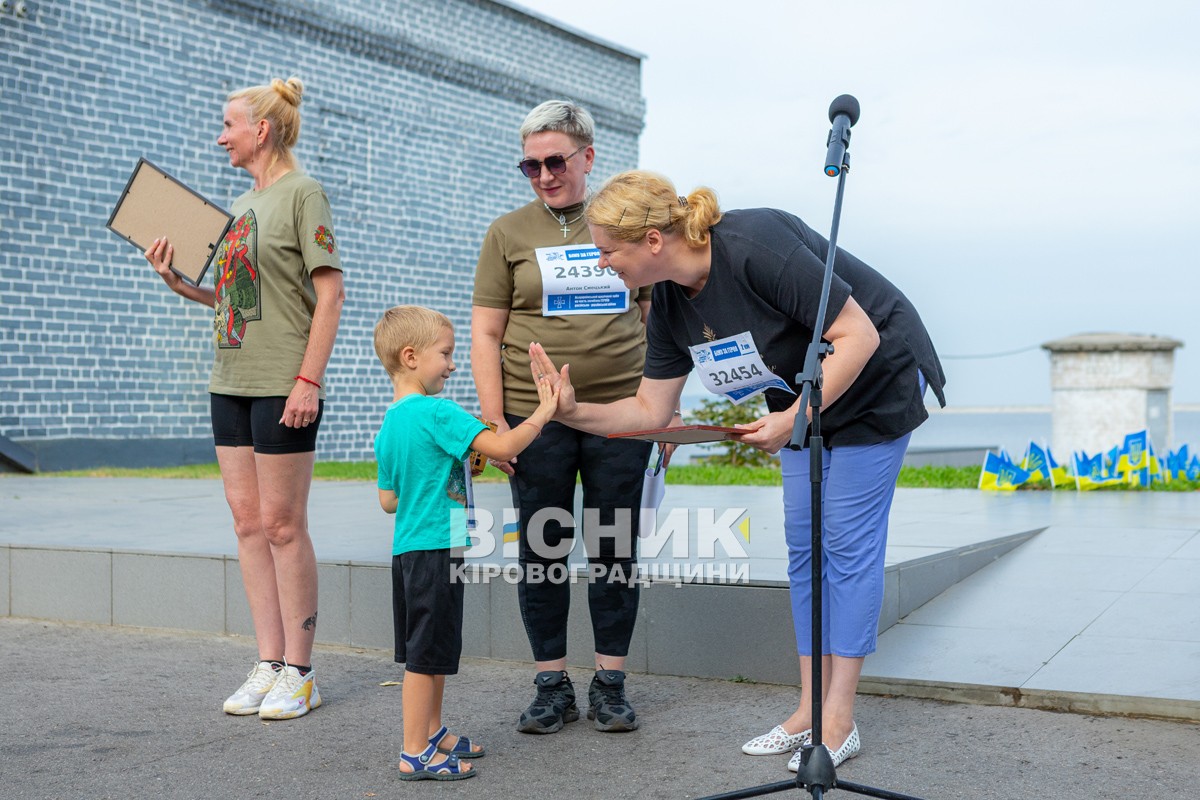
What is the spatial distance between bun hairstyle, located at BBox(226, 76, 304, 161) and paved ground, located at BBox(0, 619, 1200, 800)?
1.93m

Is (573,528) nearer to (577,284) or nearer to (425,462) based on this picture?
(425,462)

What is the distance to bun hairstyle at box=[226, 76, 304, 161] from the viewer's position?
404cm

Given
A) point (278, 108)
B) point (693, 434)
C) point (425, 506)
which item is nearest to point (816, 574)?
point (693, 434)

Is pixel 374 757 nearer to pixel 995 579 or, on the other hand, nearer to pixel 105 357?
pixel 995 579

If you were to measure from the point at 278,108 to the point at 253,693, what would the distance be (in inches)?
76.9

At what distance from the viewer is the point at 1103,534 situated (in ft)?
20.4

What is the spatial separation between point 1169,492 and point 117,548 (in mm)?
6758

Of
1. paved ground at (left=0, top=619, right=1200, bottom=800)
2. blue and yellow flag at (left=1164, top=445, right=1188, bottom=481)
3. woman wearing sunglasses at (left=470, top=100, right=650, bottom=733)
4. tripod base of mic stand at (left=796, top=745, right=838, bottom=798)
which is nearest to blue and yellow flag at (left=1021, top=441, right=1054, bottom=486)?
blue and yellow flag at (left=1164, top=445, right=1188, bottom=481)

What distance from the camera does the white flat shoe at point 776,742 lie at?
3567 millimetres

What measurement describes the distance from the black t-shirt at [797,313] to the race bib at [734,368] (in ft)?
0.08

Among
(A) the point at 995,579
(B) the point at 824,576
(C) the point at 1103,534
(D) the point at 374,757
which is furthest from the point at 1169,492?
(D) the point at 374,757

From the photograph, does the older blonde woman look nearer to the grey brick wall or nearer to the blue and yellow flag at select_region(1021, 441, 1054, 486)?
the blue and yellow flag at select_region(1021, 441, 1054, 486)

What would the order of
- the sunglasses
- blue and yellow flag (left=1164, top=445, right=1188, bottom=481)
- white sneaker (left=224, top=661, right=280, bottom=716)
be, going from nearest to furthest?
1. the sunglasses
2. white sneaker (left=224, top=661, right=280, bottom=716)
3. blue and yellow flag (left=1164, top=445, right=1188, bottom=481)

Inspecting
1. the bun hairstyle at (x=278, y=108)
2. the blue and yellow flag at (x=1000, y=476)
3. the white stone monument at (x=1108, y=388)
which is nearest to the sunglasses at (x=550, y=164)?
the bun hairstyle at (x=278, y=108)
